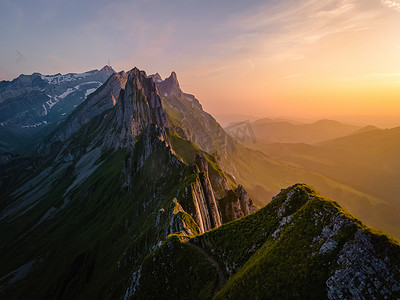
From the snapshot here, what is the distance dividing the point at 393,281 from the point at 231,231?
28516 millimetres

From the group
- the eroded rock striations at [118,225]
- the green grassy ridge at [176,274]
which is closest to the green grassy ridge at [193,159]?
the eroded rock striations at [118,225]

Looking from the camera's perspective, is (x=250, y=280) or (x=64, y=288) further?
(x=64, y=288)

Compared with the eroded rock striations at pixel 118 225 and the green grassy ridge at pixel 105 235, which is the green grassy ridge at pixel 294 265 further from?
the green grassy ridge at pixel 105 235

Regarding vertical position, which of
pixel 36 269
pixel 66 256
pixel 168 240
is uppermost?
pixel 168 240

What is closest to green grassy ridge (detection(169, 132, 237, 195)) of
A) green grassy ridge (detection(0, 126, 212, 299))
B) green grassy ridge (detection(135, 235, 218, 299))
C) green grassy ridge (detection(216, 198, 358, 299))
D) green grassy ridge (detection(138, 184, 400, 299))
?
green grassy ridge (detection(0, 126, 212, 299))

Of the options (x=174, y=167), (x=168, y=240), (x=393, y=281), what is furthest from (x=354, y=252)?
(x=174, y=167)

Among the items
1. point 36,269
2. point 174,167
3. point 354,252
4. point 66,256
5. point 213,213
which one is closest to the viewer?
point 354,252

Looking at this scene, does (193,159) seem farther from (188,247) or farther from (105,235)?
(188,247)

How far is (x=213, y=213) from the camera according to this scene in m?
88.9

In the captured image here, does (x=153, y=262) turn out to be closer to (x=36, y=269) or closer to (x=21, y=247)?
(x=36, y=269)

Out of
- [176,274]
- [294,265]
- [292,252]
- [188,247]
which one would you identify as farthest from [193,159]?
[294,265]

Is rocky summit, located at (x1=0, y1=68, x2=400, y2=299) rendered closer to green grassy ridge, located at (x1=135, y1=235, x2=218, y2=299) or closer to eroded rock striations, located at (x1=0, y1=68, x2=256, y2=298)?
green grassy ridge, located at (x1=135, y1=235, x2=218, y2=299)

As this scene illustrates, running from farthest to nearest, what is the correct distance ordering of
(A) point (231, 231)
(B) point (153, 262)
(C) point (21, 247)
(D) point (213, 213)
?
(C) point (21, 247) → (D) point (213, 213) → (B) point (153, 262) → (A) point (231, 231)

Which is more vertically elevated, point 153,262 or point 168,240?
point 168,240
